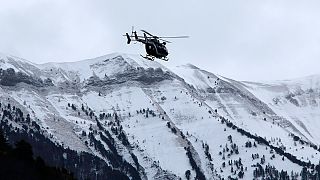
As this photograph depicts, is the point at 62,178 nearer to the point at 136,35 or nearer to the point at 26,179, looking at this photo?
the point at 26,179

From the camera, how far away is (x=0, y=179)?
105 meters

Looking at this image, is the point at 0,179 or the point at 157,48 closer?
the point at 0,179

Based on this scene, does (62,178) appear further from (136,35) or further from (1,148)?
(136,35)

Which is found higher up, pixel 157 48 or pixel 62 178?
pixel 157 48

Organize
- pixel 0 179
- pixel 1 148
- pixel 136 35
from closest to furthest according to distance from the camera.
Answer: pixel 0 179, pixel 1 148, pixel 136 35

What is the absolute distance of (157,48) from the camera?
116 metres

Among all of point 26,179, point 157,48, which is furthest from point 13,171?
point 157,48

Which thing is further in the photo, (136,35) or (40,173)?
(136,35)

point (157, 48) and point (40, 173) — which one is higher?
point (157, 48)

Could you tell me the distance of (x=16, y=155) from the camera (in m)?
111

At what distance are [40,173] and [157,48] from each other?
2524 centimetres

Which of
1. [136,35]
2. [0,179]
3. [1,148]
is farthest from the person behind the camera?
[136,35]

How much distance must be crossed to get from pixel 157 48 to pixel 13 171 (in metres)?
27.8

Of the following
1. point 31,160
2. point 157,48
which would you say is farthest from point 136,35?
point 31,160
